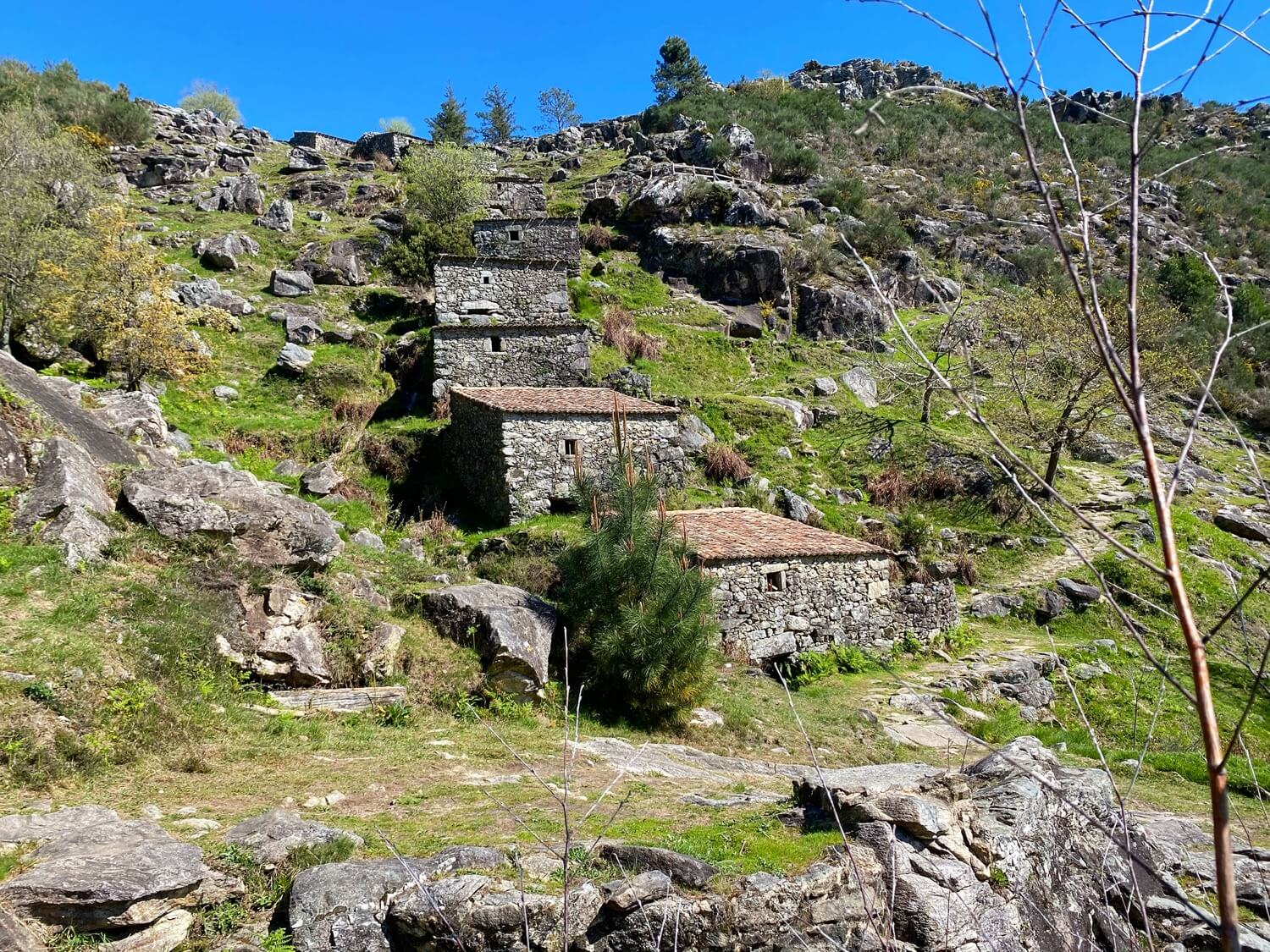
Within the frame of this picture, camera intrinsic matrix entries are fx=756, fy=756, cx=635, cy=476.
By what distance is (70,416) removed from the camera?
34.3 ft

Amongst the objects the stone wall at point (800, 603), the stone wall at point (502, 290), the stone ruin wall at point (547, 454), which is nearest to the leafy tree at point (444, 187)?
the stone wall at point (502, 290)

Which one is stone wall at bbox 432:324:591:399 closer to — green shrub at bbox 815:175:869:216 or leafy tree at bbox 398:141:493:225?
leafy tree at bbox 398:141:493:225

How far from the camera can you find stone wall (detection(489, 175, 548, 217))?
3528 cm

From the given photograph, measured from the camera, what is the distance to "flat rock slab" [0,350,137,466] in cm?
998

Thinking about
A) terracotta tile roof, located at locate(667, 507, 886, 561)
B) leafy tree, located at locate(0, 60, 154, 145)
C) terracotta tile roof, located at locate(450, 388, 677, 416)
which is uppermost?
leafy tree, located at locate(0, 60, 154, 145)

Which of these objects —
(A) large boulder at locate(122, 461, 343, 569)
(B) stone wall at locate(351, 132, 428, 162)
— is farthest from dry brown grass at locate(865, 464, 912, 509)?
(B) stone wall at locate(351, 132, 428, 162)

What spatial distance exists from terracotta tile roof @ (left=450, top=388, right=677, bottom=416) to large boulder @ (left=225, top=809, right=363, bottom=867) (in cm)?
1026

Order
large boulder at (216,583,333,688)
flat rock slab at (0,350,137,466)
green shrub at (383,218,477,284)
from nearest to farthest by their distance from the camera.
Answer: large boulder at (216,583,333,688)
flat rock slab at (0,350,137,466)
green shrub at (383,218,477,284)

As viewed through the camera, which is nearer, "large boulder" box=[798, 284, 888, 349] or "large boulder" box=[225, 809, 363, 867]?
"large boulder" box=[225, 809, 363, 867]

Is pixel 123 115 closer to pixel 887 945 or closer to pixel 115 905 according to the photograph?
pixel 115 905

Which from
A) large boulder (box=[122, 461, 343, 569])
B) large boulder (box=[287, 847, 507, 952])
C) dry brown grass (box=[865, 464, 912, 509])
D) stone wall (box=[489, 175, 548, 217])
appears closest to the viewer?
large boulder (box=[287, 847, 507, 952])

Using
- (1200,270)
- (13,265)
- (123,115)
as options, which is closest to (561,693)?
(13,265)

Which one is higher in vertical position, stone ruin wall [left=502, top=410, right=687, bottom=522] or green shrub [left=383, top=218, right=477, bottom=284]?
green shrub [left=383, top=218, right=477, bottom=284]

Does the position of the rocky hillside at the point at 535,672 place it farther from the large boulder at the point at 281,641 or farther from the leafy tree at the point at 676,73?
the leafy tree at the point at 676,73
